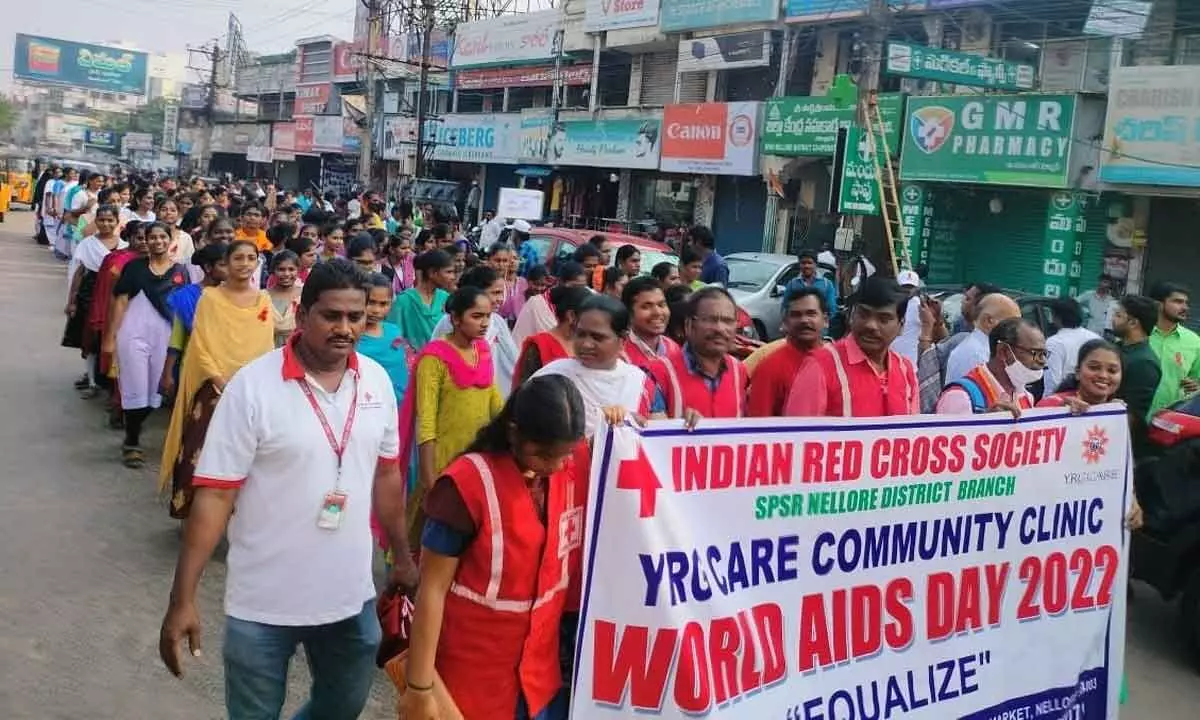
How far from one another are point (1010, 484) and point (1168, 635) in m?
2.88

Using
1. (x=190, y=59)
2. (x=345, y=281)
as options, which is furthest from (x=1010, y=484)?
(x=190, y=59)

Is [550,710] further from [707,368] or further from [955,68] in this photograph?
[955,68]

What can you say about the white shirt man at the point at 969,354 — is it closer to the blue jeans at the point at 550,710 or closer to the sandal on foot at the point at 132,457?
the blue jeans at the point at 550,710

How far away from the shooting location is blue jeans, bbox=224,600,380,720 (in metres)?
2.95

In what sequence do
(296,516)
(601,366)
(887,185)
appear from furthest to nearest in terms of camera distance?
(887,185), (601,366), (296,516)

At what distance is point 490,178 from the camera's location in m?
35.0

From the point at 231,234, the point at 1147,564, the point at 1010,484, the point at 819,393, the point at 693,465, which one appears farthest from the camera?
the point at 231,234

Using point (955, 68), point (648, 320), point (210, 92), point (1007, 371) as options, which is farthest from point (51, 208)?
point (210, 92)

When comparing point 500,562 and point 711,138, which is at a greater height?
point 711,138

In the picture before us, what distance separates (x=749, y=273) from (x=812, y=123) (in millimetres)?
6843

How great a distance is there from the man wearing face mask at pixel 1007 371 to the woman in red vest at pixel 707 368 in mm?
780

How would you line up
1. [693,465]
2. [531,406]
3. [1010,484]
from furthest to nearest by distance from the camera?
1. [1010,484]
2. [693,465]
3. [531,406]

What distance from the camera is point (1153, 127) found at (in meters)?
15.2

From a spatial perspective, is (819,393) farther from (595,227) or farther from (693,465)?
(595,227)
